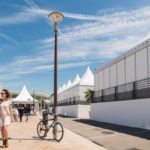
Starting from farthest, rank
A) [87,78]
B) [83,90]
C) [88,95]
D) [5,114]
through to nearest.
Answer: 1. [87,78]
2. [83,90]
3. [88,95]
4. [5,114]

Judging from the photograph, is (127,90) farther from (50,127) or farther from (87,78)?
(87,78)

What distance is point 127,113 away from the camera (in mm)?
23359

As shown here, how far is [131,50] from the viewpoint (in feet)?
80.8

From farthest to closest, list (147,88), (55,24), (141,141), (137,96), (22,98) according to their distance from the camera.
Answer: (22,98), (137,96), (147,88), (55,24), (141,141)

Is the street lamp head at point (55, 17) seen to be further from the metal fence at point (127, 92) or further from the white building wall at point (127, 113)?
the metal fence at point (127, 92)

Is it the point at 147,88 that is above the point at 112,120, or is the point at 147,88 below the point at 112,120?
above

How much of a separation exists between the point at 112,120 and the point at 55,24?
14081 millimetres

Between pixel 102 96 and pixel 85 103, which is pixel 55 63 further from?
pixel 85 103

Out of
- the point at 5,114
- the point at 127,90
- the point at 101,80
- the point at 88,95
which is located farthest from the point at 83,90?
the point at 5,114

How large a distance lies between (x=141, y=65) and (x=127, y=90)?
9.14 feet

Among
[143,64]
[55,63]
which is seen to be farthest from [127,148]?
[143,64]

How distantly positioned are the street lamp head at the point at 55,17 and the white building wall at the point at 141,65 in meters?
9.31

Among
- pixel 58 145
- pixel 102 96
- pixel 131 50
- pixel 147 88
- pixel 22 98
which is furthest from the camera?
pixel 22 98

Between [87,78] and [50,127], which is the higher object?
[87,78]
